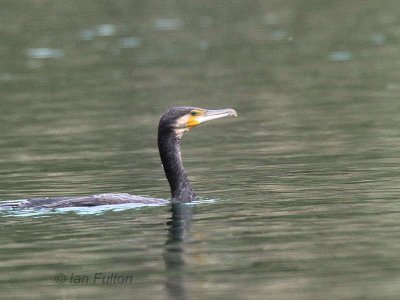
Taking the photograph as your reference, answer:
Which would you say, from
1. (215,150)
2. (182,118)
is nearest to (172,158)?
(182,118)

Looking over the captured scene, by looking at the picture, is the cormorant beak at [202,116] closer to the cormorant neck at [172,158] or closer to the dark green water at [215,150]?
the cormorant neck at [172,158]

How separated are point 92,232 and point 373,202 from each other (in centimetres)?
282

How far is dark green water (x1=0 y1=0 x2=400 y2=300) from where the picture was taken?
9758 mm

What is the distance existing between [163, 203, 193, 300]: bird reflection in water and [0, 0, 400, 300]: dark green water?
30mm

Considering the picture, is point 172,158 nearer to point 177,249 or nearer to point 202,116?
point 202,116

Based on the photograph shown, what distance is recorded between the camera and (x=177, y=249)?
10.6m

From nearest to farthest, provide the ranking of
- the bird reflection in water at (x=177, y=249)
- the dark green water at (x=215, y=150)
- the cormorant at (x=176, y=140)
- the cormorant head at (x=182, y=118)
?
the bird reflection in water at (x=177, y=249) < the dark green water at (x=215, y=150) < the cormorant at (x=176, y=140) < the cormorant head at (x=182, y=118)

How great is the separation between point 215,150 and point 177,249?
248 inches

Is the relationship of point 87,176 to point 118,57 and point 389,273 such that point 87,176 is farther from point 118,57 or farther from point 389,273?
point 118,57

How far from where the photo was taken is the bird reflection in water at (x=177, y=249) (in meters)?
9.22

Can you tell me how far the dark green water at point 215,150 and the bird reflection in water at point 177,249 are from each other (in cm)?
3

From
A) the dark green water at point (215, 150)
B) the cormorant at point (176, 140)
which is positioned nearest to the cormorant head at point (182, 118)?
the cormorant at point (176, 140)

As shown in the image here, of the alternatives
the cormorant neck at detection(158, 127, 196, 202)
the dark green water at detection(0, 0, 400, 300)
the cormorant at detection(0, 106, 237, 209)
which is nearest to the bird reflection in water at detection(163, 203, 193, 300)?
the dark green water at detection(0, 0, 400, 300)

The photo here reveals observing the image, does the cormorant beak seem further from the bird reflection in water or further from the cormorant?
Answer: the bird reflection in water
